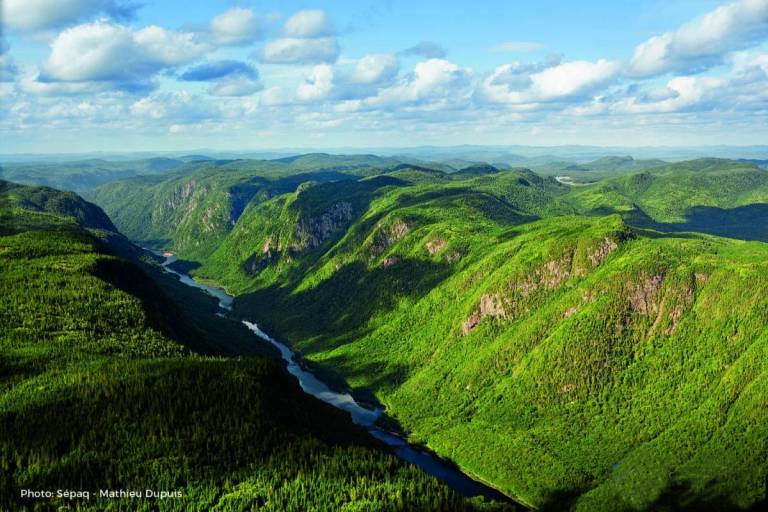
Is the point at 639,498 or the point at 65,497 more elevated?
the point at 65,497

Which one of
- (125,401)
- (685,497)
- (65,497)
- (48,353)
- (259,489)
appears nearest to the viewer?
(65,497)

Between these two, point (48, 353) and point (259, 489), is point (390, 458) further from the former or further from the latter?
point (48, 353)

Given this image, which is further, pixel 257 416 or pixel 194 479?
pixel 257 416


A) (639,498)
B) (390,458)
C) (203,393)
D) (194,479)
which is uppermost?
(203,393)

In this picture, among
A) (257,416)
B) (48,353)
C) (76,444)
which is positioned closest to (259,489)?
(257,416)

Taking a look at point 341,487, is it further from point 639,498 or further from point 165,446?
point 639,498

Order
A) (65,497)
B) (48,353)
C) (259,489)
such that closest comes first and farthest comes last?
(65,497) → (259,489) → (48,353)
